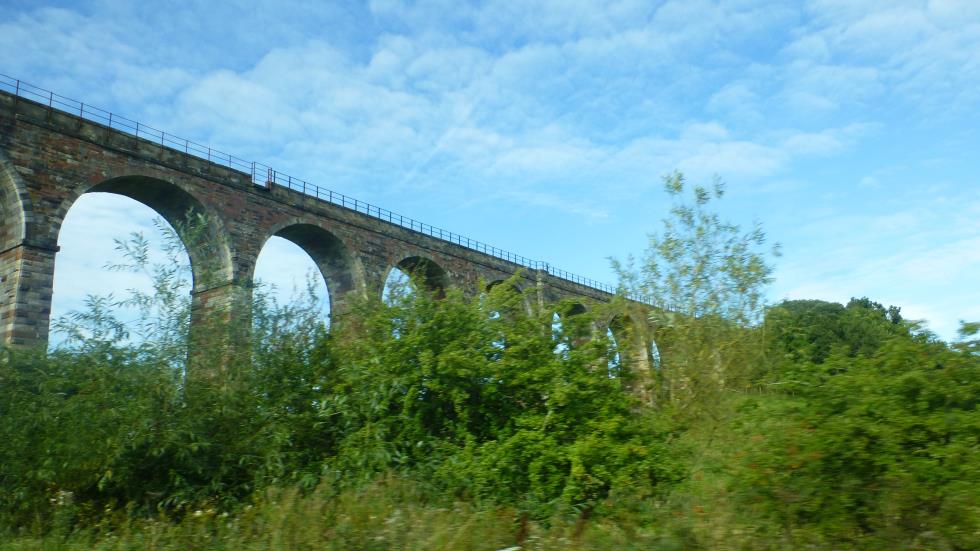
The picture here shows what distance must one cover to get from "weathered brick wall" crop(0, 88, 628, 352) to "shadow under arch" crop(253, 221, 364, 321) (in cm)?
4

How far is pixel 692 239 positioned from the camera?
16203mm

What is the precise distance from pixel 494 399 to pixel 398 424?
1.26 meters

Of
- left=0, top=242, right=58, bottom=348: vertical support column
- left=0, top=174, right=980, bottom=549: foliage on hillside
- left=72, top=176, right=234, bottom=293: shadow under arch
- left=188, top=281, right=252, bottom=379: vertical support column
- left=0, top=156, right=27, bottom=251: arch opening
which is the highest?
left=72, top=176, right=234, bottom=293: shadow under arch

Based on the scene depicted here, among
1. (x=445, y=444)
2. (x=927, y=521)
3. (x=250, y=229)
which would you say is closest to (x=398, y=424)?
(x=445, y=444)

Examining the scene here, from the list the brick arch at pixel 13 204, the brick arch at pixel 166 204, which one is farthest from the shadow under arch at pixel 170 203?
the brick arch at pixel 13 204

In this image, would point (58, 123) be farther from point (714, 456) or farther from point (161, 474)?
point (714, 456)

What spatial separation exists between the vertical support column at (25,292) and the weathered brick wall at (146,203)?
3cm

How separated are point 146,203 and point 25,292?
6245mm

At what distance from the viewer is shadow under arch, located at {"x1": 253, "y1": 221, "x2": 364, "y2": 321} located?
107 feet

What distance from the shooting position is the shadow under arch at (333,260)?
32469 millimetres

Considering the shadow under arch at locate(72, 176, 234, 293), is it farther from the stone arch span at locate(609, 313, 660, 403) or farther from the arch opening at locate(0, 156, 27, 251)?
the stone arch span at locate(609, 313, 660, 403)

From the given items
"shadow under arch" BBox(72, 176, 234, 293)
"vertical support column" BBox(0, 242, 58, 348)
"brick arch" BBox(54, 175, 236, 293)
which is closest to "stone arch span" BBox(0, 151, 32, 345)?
"vertical support column" BBox(0, 242, 58, 348)

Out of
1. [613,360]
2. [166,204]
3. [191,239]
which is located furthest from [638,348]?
[166,204]

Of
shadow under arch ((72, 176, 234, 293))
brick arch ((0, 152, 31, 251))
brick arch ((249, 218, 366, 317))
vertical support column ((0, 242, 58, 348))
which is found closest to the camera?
vertical support column ((0, 242, 58, 348))
